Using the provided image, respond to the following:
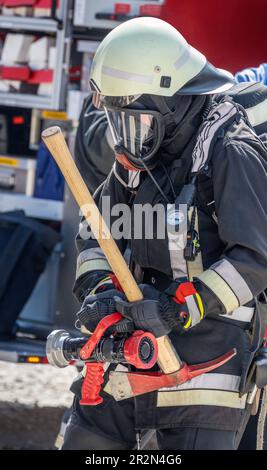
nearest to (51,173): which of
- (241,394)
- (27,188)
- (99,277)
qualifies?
(27,188)

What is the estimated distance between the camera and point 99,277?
3412 mm

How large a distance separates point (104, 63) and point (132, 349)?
3.07 feet

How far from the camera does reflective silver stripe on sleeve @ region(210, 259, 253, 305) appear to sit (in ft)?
9.88

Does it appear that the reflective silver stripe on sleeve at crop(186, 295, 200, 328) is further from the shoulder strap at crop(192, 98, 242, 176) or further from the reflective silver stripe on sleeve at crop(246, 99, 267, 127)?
the reflective silver stripe on sleeve at crop(246, 99, 267, 127)

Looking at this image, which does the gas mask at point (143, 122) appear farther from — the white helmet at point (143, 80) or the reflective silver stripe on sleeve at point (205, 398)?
the reflective silver stripe on sleeve at point (205, 398)

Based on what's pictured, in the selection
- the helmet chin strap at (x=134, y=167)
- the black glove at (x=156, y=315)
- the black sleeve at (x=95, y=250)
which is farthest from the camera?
the black sleeve at (x=95, y=250)

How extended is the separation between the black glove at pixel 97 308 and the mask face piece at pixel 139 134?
439 mm

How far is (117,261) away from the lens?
312 centimetres

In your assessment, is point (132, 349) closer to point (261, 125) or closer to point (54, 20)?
point (261, 125)

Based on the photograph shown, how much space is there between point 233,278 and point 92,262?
0.64 m

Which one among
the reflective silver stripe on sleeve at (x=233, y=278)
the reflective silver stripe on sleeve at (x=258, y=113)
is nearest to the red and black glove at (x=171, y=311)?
the reflective silver stripe on sleeve at (x=233, y=278)

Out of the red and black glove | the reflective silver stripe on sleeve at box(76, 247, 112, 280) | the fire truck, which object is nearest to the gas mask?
the reflective silver stripe on sleeve at box(76, 247, 112, 280)

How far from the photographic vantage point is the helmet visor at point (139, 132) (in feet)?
10.5

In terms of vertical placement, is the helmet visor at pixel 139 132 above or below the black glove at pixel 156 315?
above
